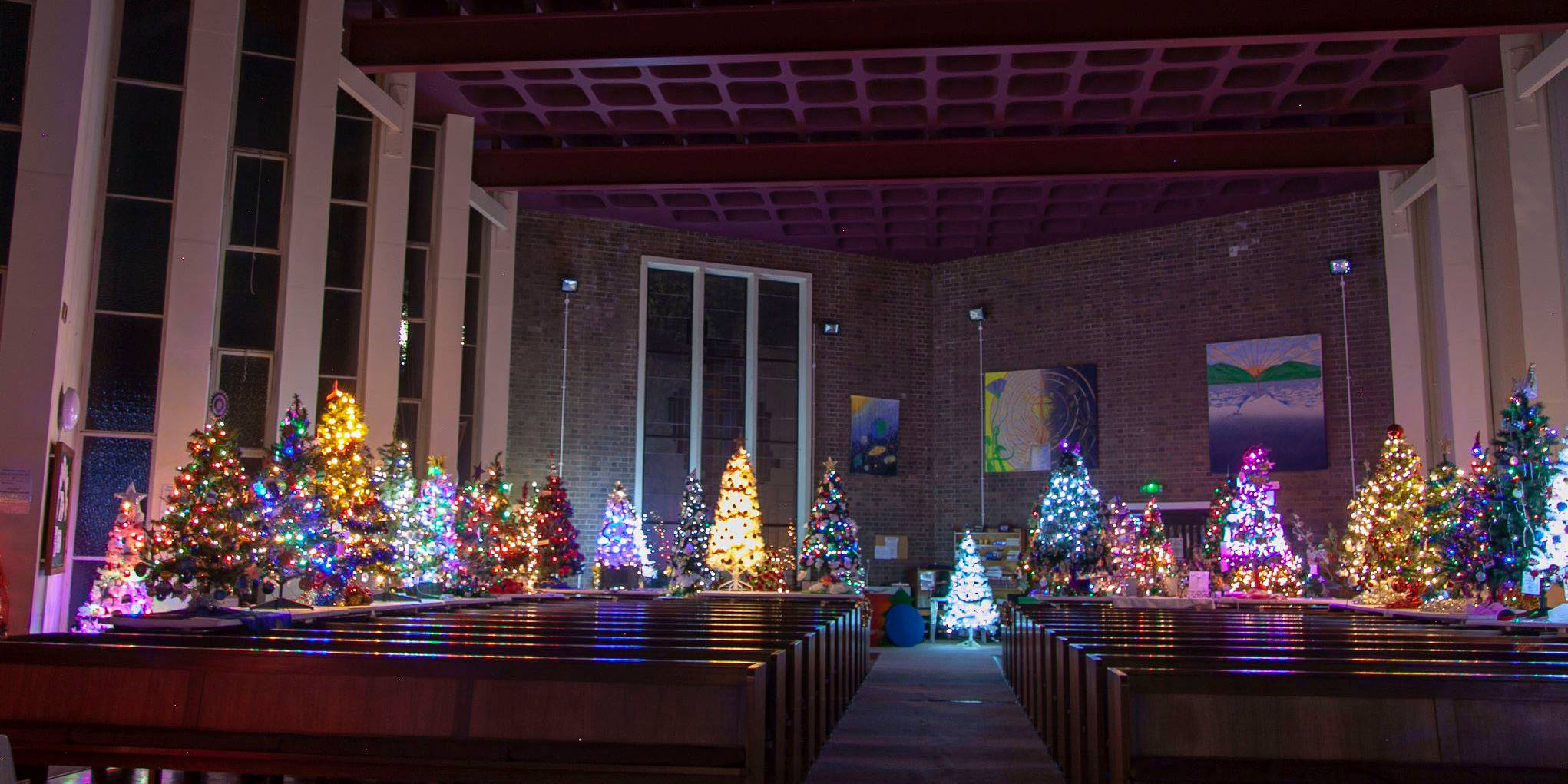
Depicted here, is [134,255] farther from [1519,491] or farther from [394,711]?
[1519,491]

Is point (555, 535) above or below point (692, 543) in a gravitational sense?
above

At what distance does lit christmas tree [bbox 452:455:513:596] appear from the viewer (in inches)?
564

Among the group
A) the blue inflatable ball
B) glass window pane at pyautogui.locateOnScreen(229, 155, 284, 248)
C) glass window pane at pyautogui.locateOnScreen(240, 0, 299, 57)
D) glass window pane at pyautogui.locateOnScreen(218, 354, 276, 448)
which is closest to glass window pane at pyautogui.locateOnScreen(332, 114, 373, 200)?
glass window pane at pyautogui.locateOnScreen(240, 0, 299, 57)

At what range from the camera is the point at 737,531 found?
776 inches

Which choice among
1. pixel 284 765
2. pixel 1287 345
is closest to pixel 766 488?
pixel 1287 345

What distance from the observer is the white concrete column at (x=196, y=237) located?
10.8m

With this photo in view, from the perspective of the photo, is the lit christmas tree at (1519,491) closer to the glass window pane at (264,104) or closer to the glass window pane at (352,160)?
the glass window pane at (264,104)

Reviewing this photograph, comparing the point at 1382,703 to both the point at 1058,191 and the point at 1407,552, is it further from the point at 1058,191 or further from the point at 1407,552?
the point at 1058,191

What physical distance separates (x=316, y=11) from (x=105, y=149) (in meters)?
2.63

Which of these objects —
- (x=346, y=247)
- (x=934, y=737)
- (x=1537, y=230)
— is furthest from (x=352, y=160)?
(x=1537, y=230)

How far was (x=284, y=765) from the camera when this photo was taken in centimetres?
Answer: 397

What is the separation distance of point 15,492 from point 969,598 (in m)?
14.5

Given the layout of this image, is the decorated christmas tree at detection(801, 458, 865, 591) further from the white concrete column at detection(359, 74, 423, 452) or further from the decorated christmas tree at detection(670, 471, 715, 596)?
the white concrete column at detection(359, 74, 423, 452)

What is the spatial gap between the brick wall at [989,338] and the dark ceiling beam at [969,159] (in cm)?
328
